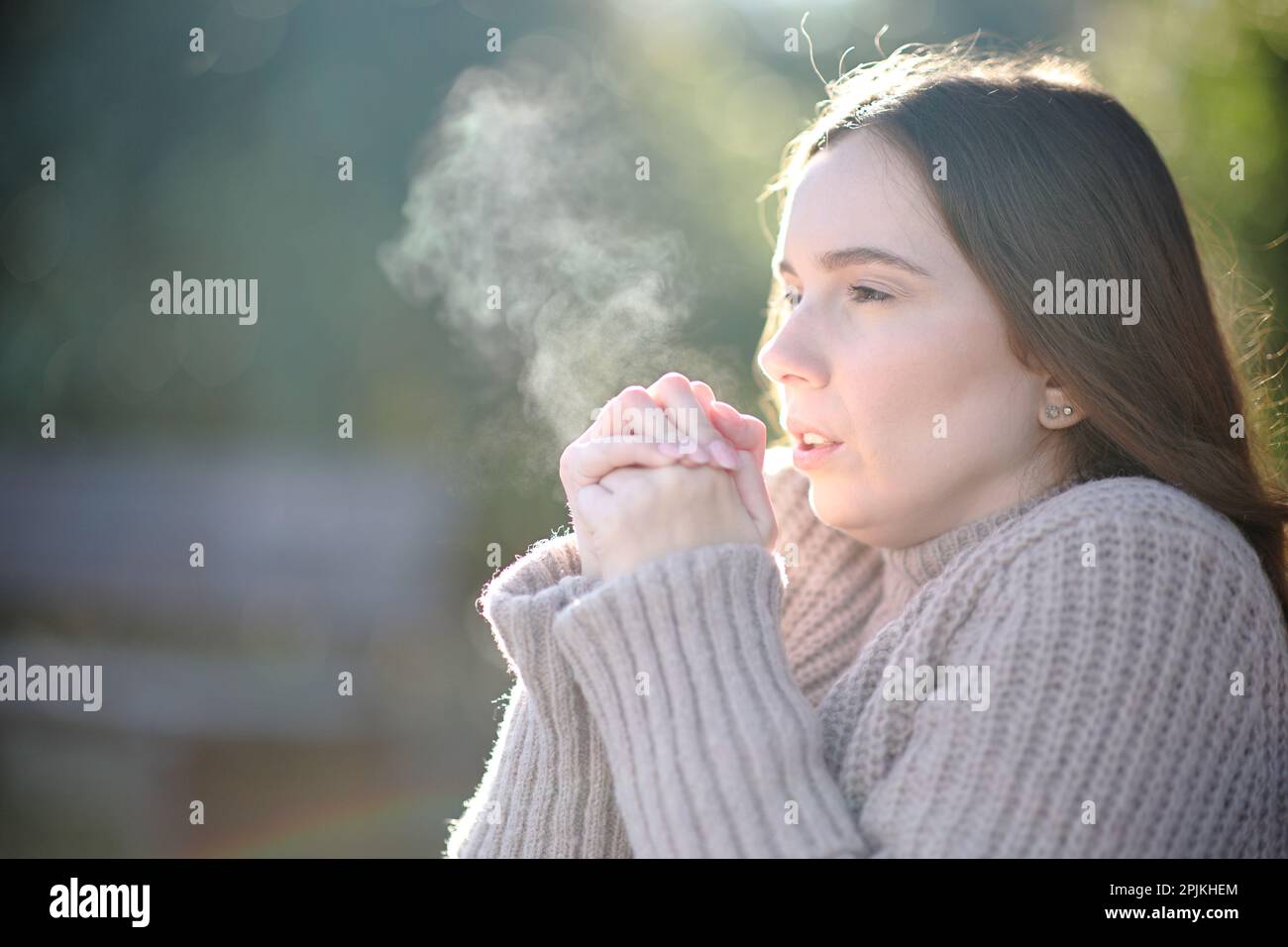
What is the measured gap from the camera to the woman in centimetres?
136

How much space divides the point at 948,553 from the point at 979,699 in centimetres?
50

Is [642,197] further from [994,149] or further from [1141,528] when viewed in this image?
[1141,528]

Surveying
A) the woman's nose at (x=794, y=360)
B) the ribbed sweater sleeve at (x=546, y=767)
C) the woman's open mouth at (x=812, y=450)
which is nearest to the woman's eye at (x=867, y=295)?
the woman's nose at (x=794, y=360)

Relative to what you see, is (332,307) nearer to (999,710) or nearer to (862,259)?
(862,259)

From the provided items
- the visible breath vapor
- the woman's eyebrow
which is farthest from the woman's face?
the visible breath vapor

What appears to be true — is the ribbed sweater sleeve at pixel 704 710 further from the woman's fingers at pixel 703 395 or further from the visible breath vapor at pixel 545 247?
the visible breath vapor at pixel 545 247

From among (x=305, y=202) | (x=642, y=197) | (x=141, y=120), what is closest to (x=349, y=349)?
(x=305, y=202)

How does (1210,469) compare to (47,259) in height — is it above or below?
below

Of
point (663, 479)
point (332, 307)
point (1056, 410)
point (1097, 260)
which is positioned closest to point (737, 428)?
point (663, 479)

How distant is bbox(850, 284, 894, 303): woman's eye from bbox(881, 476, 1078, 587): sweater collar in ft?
1.39

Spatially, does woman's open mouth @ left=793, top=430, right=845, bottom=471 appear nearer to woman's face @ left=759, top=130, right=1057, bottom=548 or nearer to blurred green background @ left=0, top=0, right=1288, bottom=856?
woman's face @ left=759, top=130, right=1057, bottom=548

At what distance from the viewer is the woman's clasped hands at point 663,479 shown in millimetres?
1644

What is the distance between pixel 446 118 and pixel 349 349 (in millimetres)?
1837
